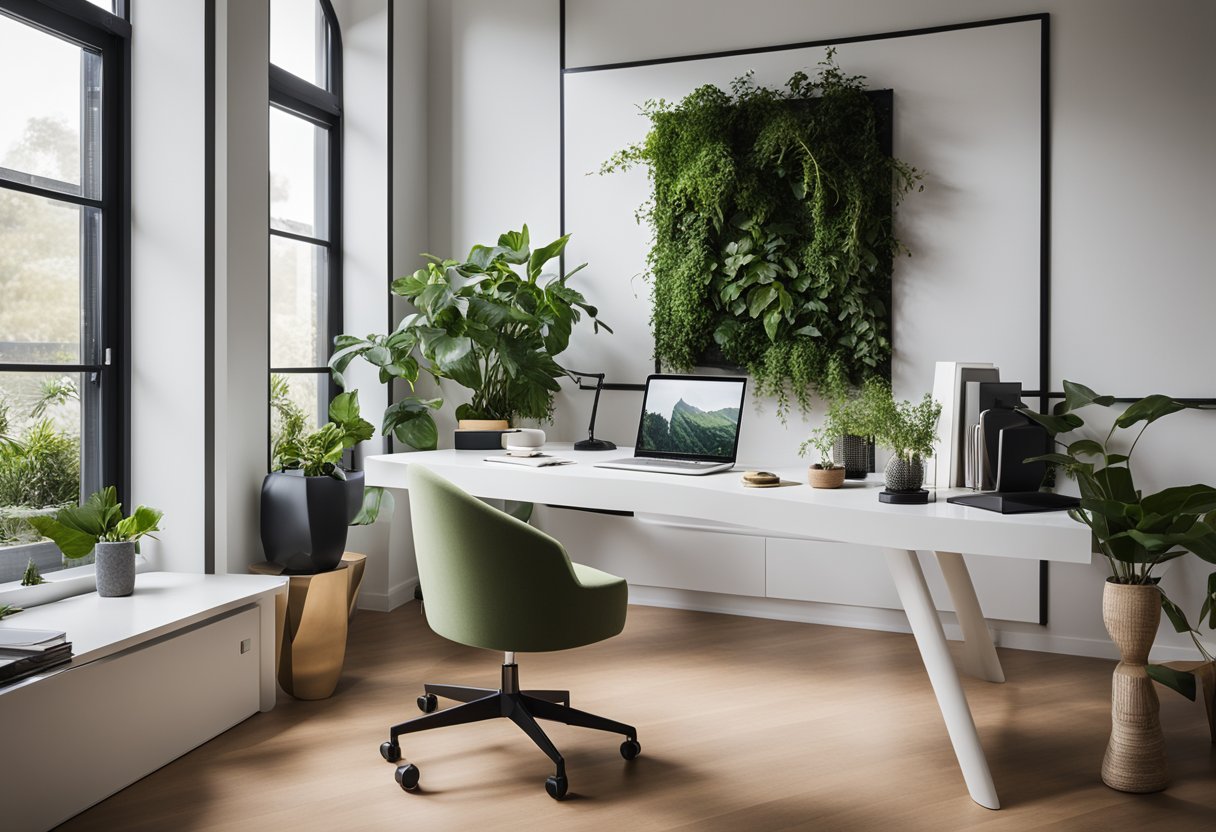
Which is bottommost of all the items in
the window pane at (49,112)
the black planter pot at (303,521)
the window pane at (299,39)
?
the black planter pot at (303,521)

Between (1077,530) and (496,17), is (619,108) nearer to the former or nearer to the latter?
(496,17)

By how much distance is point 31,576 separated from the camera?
267 centimetres

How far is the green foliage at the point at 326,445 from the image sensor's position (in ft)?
10.5

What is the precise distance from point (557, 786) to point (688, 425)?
4.50 ft

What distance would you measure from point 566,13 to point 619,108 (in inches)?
21.1

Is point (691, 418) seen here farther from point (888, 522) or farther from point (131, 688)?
point (131, 688)

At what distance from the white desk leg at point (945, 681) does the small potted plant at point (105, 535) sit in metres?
2.17

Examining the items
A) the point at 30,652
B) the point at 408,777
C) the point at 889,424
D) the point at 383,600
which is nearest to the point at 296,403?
the point at 383,600

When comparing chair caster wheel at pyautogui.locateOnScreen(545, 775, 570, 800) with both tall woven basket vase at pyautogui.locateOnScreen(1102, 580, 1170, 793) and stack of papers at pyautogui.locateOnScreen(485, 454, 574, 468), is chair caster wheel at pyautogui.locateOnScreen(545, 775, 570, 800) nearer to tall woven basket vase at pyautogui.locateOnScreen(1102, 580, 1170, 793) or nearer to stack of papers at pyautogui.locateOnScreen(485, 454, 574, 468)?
stack of papers at pyautogui.locateOnScreen(485, 454, 574, 468)

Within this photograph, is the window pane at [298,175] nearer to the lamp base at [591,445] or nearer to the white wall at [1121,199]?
the lamp base at [591,445]

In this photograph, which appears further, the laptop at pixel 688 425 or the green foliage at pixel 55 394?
the laptop at pixel 688 425

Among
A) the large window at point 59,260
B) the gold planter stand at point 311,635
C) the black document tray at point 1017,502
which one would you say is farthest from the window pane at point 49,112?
the black document tray at point 1017,502

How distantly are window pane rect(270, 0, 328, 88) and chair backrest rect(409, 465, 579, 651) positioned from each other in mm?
2356

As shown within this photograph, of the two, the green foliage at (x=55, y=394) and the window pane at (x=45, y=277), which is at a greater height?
the window pane at (x=45, y=277)
